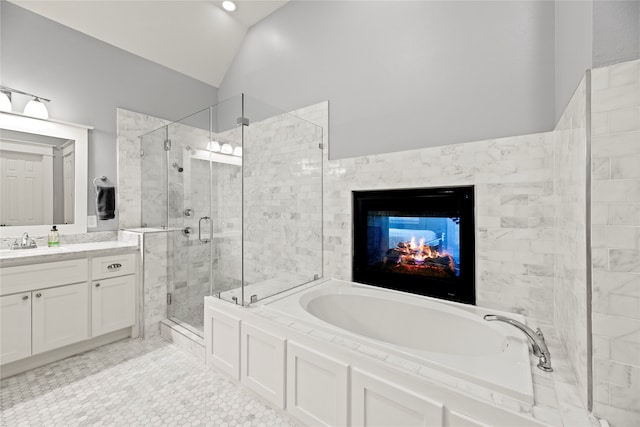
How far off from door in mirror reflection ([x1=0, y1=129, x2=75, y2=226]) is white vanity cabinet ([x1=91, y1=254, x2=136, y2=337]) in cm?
69

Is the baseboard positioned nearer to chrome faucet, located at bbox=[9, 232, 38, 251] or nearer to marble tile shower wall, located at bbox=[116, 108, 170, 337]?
marble tile shower wall, located at bbox=[116, 108, 170, 337]

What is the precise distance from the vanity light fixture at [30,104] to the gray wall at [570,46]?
12.2 feet

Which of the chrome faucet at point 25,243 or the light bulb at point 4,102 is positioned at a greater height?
the light bulb at point 4,102

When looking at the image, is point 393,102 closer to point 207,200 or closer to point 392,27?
point 392,27

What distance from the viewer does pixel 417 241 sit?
212cm

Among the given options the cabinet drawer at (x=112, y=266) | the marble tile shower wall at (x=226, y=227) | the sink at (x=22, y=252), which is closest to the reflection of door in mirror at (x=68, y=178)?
the sink at (x=22, y=252)

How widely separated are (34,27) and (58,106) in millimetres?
667

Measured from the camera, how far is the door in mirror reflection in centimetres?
223

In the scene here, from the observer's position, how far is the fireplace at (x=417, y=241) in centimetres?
190

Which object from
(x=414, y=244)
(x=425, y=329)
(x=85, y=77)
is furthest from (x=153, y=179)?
(x=425, y=329)

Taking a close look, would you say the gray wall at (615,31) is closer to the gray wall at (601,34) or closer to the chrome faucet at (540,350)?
the gray wall at (601,34)

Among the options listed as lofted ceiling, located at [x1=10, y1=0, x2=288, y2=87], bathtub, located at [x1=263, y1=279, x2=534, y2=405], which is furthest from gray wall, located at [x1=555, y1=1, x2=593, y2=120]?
lofted ceiling, located at [x1=10, y1=0, x2=288, y2=87]

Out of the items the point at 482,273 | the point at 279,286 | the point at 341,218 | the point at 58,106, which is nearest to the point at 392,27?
the point at 341,218

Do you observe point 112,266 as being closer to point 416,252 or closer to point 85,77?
point 85,77
